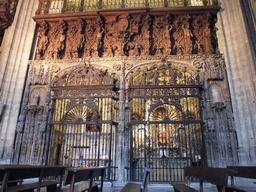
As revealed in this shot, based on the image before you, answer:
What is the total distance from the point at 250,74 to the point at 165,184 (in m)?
5.74

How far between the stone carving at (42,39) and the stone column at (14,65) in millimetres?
433

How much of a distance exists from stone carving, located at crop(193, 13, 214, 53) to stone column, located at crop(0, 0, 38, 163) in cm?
861

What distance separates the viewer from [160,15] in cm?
1084

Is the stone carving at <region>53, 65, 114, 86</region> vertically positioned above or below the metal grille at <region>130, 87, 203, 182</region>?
above

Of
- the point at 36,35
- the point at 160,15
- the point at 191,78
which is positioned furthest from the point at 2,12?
the point at 191,78

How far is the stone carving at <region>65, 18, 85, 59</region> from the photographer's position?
10562 millimetres

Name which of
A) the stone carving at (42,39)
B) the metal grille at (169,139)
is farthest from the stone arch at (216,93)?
the stone carving at (42,39)

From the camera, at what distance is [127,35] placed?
413 inches

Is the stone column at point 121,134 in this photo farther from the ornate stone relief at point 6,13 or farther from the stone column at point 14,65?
the ornate stone relief at point 6,13

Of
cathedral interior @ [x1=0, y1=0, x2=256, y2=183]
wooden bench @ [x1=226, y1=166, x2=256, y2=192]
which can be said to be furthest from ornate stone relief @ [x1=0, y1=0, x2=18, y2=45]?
wooden bench @ [x1=226, y1=166, x2=256, y2=192]

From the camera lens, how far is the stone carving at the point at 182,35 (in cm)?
1016

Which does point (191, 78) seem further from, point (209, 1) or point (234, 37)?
point (209, 1)

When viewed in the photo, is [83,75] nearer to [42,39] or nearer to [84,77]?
[84,77]

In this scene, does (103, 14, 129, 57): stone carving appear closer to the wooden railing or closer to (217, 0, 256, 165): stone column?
the wooden railing
